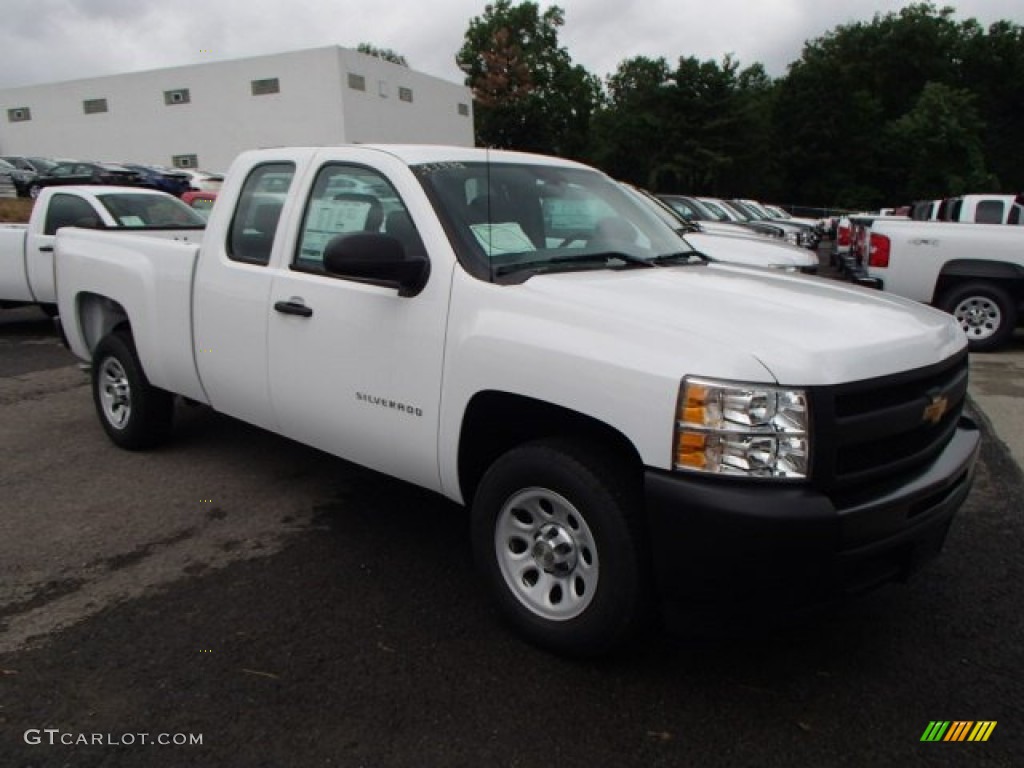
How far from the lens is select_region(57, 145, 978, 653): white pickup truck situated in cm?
243

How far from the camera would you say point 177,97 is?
46219 millimetres

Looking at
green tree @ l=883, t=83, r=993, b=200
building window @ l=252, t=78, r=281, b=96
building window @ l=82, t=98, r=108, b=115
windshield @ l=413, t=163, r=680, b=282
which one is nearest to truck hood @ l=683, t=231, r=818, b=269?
windshield @ l=413, t=163, r=680, b=282

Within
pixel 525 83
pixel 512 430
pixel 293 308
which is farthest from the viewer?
pixel 525 83

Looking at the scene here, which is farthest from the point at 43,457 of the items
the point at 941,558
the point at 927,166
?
the point at 927,166

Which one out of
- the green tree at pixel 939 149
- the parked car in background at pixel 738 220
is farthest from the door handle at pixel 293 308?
the green tree at pixel 939 149

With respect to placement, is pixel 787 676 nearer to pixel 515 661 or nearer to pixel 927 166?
pixel 515 661

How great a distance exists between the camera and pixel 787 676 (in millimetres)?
2895

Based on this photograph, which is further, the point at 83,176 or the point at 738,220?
the point at 83,176

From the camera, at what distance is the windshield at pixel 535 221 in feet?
10.7

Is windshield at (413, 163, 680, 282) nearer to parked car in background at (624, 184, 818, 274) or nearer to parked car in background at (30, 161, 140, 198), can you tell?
parked car in background at (624, 184, 818, 274)

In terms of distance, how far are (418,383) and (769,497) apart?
4.84 ft

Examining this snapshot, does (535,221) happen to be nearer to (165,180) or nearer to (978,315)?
(978,315)

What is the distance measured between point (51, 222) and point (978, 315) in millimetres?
11043

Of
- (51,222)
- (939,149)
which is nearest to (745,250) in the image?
(51,222)
